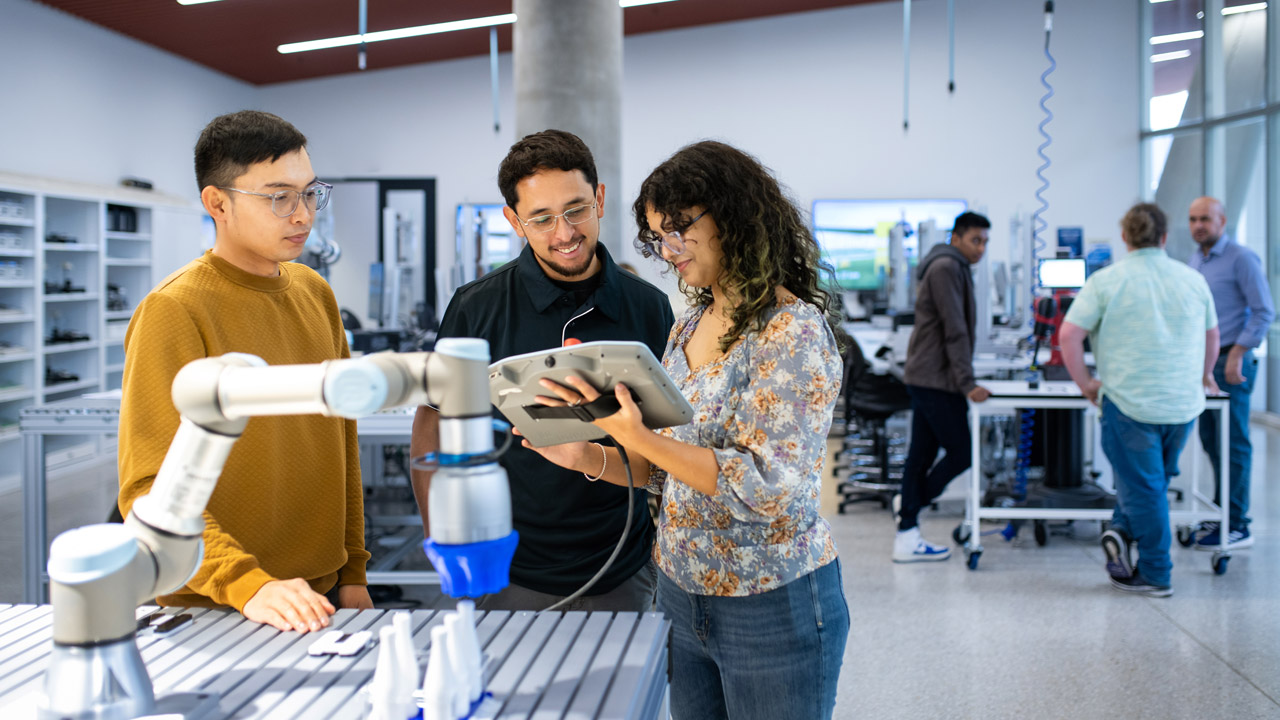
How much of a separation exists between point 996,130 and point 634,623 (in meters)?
9.48

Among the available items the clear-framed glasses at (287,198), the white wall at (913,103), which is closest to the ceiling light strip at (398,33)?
the white wall at (913,103)

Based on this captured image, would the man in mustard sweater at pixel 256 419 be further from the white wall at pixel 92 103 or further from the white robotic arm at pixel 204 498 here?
the white wall at pixel 92 103

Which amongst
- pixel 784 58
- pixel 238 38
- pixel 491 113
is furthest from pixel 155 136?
pixel 784 58

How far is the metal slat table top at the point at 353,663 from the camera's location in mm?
984

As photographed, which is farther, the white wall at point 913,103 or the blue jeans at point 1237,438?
the white wall at point 913,103

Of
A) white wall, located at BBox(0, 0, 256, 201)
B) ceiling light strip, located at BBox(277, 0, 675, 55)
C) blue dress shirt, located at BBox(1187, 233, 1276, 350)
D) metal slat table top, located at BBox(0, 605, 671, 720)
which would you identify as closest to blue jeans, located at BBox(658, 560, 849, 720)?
metal slat table top, located at BBox(0, 605, 671, 720)

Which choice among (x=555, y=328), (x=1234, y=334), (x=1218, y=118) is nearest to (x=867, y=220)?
(x=1218, y=118)

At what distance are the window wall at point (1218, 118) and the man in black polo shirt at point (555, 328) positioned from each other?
7559 millimetres

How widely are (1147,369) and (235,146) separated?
10.8ft

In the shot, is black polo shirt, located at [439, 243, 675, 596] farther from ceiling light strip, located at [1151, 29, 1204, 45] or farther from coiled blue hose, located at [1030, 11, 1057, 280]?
ceiling light strip, located at [1151, 29, 1204, 45]

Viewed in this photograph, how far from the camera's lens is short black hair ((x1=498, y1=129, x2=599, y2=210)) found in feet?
5.53

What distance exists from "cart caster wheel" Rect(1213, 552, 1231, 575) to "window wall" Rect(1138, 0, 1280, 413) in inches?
177

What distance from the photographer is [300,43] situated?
8758 mm

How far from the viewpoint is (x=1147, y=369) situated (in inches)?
136
